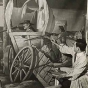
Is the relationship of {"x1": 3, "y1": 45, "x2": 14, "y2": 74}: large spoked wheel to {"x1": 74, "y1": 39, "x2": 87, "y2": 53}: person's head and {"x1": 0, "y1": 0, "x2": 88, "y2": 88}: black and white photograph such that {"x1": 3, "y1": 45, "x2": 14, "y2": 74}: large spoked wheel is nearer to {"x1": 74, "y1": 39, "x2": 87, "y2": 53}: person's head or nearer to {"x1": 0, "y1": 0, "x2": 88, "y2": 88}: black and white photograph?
{"x1": 0, "y1": 0, "x2": 88, "y2": 88}: black and white photograph

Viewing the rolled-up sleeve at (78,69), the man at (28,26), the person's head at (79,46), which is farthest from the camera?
the man at (28,26)

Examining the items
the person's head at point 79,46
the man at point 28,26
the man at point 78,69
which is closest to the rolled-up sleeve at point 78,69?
the man at point 78,69

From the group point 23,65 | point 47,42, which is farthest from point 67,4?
point 23,65

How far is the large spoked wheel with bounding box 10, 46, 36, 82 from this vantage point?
396cm

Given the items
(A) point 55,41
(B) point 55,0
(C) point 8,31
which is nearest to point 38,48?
(A) point 55,41

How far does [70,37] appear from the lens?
420 cm

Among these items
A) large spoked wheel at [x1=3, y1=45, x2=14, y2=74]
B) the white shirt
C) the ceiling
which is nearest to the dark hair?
the white shirt

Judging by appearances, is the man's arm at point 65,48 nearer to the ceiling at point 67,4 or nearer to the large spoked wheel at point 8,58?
the ceiling at point 67,4

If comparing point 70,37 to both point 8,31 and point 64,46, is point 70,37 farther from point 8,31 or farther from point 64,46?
point 8,31

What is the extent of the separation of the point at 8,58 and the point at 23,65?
0.33 meters

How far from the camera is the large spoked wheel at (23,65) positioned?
3959 millimetres

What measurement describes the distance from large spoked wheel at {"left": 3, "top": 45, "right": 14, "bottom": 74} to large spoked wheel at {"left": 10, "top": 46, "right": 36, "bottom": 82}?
0.07 m

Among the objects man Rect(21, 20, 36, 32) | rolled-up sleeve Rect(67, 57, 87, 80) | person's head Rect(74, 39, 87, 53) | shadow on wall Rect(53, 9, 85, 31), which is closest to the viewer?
rolled-up sleeve Rect(67, 57, 87, 80)

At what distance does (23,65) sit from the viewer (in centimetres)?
403
